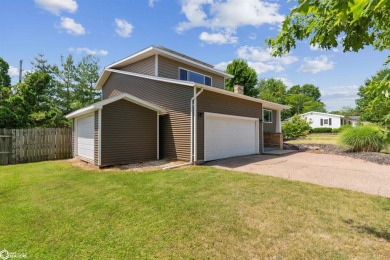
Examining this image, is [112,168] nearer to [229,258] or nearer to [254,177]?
[254,177]

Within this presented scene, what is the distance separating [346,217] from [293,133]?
854 inches

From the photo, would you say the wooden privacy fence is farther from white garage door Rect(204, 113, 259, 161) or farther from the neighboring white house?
the neighboring white house

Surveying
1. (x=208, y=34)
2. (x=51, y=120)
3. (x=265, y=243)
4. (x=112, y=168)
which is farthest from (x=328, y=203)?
(x=51, y=120)

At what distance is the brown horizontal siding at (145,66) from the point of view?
1286cm

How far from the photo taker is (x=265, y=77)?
62781 mm

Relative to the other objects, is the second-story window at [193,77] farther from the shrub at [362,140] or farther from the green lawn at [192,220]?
the shrub at [362,140]

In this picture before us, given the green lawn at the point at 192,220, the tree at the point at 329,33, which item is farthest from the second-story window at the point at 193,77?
the tree at the point at 329,33

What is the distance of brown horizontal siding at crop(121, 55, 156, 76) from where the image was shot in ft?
42.2

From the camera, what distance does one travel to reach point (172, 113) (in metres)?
11.0

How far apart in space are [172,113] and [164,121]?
2.37ft

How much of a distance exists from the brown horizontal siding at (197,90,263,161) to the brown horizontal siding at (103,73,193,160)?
52 cm

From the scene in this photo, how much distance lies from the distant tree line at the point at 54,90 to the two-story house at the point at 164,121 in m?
5.14

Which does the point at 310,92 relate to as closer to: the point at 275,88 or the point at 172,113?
the point at 275,88

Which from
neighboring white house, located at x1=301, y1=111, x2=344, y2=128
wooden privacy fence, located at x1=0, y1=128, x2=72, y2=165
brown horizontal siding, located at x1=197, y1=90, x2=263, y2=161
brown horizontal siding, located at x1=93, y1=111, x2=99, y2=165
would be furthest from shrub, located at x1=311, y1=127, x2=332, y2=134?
brown horizontal siding, located at x1=93, y1=111, x2=99, y2=165
